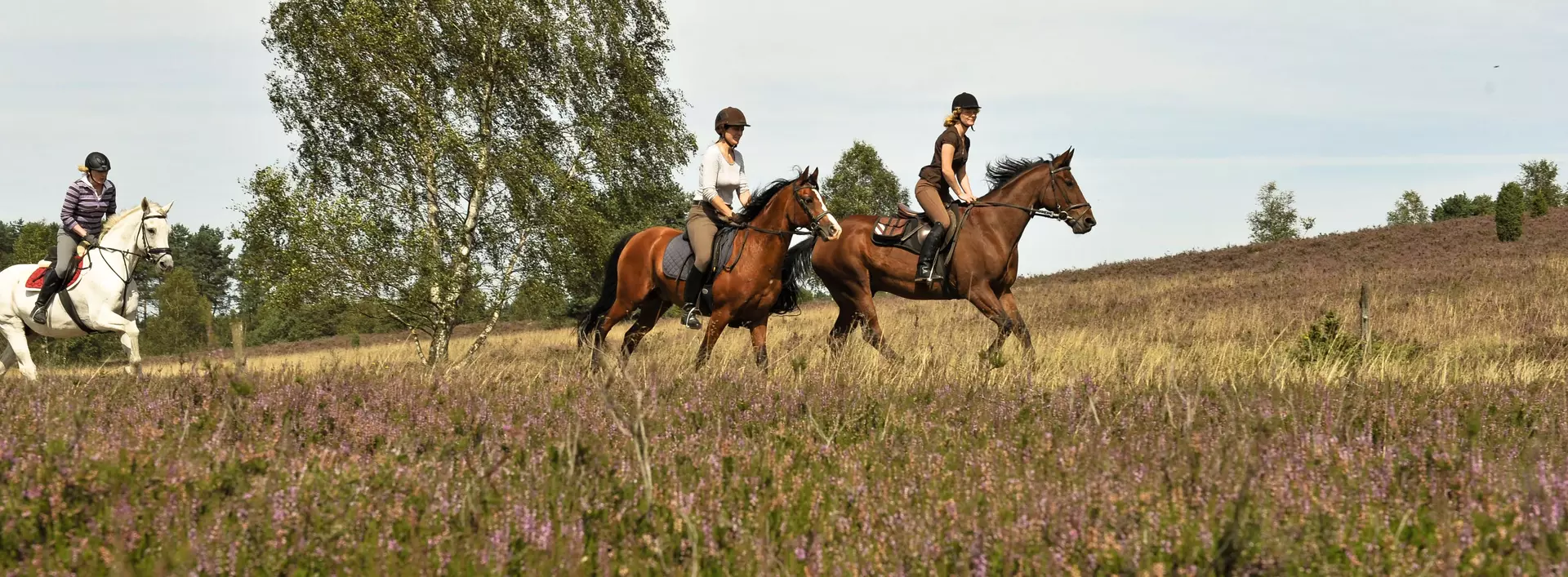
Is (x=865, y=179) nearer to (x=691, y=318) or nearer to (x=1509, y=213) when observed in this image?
(x=1509, y=213)

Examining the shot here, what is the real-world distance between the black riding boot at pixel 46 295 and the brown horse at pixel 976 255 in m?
7.83

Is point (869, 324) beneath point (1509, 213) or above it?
beneath

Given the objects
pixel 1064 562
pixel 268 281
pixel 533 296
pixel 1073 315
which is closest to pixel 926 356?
pixel 1064 562

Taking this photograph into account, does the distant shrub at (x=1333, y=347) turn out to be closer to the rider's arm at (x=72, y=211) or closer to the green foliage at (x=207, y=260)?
the rider's arm at (x=72, y=211)

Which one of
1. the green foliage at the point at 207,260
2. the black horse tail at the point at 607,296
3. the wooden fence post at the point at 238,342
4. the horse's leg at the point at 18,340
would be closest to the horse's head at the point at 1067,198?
the black horse tail at the point at 607,296

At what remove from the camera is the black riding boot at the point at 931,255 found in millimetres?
10969

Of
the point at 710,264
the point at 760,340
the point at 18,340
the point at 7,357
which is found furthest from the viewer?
the point at 7,357

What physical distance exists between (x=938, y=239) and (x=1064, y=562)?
8531mm

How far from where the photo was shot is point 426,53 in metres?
20.9

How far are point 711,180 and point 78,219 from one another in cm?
675

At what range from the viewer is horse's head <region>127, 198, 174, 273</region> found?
10.4 metres

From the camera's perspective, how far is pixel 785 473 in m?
3.76

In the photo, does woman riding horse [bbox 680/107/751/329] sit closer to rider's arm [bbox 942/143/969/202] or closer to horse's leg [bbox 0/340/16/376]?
rider's arm [bbox 942/143/969/202]

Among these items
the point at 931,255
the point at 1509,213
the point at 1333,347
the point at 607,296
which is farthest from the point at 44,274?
the point at 1509,213
